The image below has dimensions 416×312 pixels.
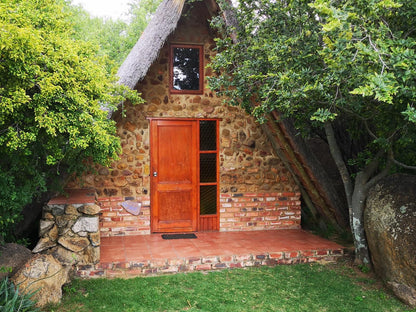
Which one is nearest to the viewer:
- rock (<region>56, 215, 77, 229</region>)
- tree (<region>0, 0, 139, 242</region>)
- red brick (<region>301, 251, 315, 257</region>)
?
tree (<region>0, 0, 139, 242</region>)

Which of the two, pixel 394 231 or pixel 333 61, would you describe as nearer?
pixel 333 61

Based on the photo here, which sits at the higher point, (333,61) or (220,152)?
(333,61)

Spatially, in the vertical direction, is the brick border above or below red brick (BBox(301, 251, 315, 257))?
above

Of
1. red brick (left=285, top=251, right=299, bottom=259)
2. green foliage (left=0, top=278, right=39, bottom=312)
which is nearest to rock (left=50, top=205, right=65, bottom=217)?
green foliage (left=0, top=278, right=39, bottom=312)

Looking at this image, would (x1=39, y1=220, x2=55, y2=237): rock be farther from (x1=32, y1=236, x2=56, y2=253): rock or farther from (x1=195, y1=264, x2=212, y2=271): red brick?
A: (x1=195, y1=264, x2=212, y2=271): red brick

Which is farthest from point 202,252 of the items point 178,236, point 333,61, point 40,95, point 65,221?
point 333,61

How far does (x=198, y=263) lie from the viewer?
4.82 meters

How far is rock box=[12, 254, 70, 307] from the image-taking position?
143 inches

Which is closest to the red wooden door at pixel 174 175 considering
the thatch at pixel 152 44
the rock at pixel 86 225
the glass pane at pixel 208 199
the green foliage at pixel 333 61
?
the glass pane at pixel 208 199

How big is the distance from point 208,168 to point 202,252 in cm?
175

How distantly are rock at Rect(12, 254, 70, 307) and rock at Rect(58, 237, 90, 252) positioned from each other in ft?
1.31

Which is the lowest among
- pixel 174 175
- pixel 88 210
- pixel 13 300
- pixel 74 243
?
pixel 13 300

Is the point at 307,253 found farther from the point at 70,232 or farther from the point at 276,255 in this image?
the point at 70,232

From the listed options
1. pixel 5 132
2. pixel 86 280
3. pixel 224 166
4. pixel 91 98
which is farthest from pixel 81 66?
pixel 224 166
